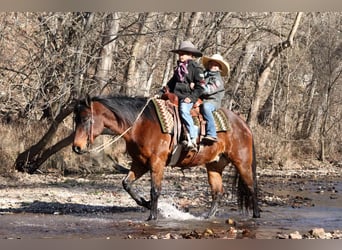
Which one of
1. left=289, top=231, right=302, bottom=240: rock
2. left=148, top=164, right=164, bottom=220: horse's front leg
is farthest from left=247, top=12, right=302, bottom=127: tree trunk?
left=289, top=231, right=302, bottom=240: rock

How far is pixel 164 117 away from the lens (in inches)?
407

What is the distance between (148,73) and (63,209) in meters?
8.55

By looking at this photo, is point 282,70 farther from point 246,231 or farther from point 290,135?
point 246,231

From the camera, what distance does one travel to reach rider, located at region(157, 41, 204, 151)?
1027 cm

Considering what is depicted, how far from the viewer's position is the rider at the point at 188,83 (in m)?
10.3

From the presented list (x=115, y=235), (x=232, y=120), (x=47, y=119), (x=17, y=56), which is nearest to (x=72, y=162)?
(x=47, y=119)

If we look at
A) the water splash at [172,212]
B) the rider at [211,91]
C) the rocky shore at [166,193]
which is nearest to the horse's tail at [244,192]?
the rocky shore at [166,193]

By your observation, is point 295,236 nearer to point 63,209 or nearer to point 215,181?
point 215,181

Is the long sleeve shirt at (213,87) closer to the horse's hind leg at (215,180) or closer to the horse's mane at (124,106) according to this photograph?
the horse's mane at (124,106)

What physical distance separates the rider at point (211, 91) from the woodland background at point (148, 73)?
443 centimetres

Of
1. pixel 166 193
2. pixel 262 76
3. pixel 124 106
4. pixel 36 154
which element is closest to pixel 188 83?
pixel 124 106

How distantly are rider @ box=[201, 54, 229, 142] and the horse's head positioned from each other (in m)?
1.62

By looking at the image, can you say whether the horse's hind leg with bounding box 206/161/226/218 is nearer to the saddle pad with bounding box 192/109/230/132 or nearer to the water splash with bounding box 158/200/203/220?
the water splash with bounding box 158/200/203/220

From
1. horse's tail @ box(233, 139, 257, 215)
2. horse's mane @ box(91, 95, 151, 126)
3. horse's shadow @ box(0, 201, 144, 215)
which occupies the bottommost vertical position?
horse's shadow @ box(0, 201, 144, 215)
